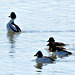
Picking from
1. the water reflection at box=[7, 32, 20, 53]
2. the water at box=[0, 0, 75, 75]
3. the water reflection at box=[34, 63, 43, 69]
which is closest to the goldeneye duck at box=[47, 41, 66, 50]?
the water at box=[0, 0, 75, 75]

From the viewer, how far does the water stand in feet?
59.8

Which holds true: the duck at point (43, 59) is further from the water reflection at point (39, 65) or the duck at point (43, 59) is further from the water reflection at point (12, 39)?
the water reflection at point (12, 39)

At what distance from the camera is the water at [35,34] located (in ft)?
59.8

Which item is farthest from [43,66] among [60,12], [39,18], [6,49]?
[60,12]

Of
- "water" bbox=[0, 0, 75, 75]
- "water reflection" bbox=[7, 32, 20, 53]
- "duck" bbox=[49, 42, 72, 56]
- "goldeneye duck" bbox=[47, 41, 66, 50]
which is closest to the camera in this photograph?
"water" bbox=[0, 0, 75, 75]

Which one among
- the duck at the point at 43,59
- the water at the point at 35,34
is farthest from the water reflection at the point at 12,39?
the duck at the point at 43,59

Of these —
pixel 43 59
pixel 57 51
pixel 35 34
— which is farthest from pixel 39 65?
pixel 35 34

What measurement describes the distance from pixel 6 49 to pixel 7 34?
15.7 ft

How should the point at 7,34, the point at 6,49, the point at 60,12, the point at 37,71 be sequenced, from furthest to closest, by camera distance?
the point at 60,12
the point at 7,34
the point at 6,49
the point at 37,71

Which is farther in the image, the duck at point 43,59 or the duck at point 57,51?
the duck at point 57,51

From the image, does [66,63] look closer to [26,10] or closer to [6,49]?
[6,49]

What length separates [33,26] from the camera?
27.6m

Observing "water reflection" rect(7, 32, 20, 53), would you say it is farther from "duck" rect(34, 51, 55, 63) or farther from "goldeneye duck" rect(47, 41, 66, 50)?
"duck" rect(34, 51, 55, 63)

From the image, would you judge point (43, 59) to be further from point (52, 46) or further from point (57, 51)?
point (52, 46)
